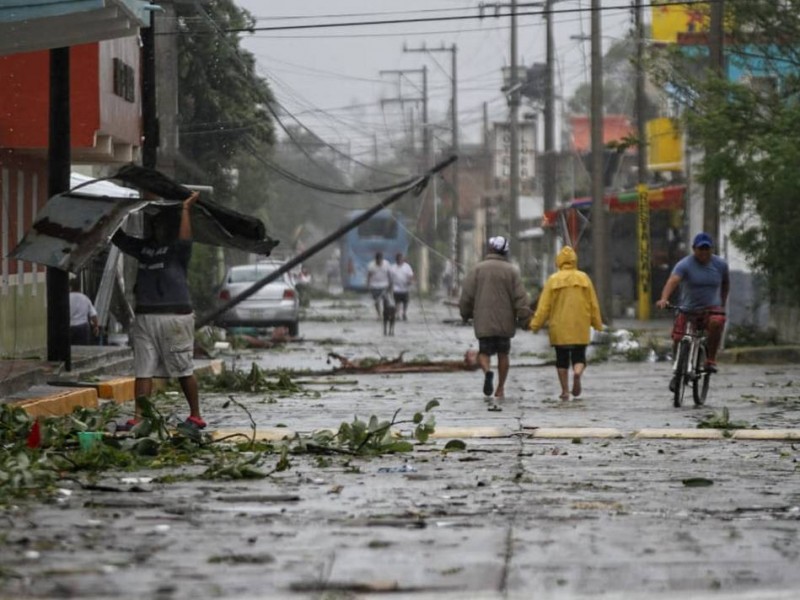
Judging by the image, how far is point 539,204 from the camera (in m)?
92.8

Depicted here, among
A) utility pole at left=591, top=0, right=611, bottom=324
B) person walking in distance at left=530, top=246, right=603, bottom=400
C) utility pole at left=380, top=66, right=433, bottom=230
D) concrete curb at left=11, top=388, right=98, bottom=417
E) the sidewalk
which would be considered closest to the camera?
concrete curb at left=11, top=388, right=98, bottom=417

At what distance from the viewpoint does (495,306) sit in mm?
20109

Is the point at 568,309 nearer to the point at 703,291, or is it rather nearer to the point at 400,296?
the point at 703,291

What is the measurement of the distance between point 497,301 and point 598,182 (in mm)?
18118

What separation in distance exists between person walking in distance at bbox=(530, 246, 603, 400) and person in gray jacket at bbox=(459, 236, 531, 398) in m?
0.29

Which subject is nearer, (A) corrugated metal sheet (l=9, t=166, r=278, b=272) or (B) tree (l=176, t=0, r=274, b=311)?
(A) corrugated metal sheet (l=9, t=166, r=278, b=272)

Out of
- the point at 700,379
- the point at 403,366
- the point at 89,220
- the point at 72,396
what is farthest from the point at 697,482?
the point at 403,366

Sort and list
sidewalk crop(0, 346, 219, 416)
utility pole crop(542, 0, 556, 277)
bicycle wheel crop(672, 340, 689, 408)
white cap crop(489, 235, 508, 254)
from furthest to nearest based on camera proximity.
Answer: utility pole crop(542, 0, 556, 277) → white cap crop(489, 235, 508, 254) → bicycle wheel crop(672, 340, 689, 408) → sidewalk crop(0, 346, 219, 416)

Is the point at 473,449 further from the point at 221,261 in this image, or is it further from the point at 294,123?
the point at 221,261

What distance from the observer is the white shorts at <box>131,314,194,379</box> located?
13828 millimetres

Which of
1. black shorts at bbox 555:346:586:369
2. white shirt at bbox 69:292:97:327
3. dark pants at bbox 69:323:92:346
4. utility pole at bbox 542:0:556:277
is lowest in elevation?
black shorts at bbox 555:346:586:369

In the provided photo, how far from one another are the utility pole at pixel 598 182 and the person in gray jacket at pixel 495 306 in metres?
17.4

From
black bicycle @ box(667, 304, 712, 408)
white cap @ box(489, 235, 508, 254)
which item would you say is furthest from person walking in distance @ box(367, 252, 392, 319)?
black bicycle @ box(667, 304, 712, 408)

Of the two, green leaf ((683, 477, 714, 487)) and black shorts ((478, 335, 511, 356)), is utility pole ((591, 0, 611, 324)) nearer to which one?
black shorts ((478, 335, 511, 356))
